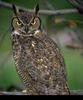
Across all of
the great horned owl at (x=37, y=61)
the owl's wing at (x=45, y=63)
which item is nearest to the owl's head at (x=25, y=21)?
the great horned owl at (x=37, y=61)

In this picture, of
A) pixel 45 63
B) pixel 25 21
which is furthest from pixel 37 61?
pixel 25 21

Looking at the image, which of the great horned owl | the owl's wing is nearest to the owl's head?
the great horned owl

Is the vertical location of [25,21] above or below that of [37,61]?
above

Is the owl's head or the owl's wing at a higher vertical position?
the owl's head

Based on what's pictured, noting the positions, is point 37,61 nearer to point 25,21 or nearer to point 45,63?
point 45,63

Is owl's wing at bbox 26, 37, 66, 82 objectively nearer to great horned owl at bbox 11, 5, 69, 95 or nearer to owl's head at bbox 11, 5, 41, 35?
great horned owl at bbox 11, 5, 69, 95
